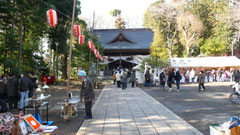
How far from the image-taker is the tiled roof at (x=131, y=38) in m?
30.3

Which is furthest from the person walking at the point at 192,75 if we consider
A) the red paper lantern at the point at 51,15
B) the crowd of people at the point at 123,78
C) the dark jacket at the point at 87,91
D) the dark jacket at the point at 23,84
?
the dark jacket at the point at 23,84

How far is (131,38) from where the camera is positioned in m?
33.5

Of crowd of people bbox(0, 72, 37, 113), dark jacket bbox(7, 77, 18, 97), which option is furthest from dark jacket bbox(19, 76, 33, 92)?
dark jacket bbox(7, 77, 18, 97)

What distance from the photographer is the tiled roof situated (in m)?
30.3

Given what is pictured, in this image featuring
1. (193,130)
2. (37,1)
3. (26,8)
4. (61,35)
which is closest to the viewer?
(193,130)

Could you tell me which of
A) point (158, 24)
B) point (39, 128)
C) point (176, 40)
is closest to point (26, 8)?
point (39, 128)

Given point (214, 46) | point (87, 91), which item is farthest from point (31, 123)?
point (214, 46)

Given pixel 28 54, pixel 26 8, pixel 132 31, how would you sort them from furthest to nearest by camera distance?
pixel 132 31 → pixel 28 54 → pixel 26 8

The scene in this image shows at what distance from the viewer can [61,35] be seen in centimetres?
2061

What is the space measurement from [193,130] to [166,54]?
77.6ft

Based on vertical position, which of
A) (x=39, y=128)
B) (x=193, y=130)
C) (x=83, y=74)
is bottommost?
(x=193, y=130)

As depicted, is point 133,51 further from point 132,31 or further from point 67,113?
point 67,113

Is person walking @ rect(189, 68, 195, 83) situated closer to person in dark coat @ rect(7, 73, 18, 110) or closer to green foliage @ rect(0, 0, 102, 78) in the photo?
green foliage @ rect(0, 0, 102, 78)

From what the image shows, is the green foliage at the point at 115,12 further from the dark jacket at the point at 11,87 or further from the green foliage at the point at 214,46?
the dark jacket at the point at 11,87
